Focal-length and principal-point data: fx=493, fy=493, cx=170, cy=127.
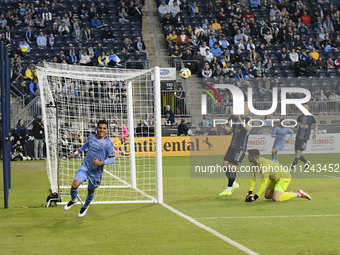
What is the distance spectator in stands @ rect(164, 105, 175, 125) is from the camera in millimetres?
24484

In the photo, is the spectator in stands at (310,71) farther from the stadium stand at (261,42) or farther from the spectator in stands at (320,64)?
the spectator in stands at (320,64)

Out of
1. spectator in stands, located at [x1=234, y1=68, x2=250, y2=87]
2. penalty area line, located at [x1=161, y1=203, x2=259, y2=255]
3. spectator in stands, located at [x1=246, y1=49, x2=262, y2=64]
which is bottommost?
penalty area line, located at [x1=161, y1=203, x2=259, y2=255]

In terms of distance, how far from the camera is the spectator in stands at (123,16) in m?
30.2

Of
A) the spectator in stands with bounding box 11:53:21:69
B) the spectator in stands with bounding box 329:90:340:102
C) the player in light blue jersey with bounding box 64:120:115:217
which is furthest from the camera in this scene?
the spectator in stands with bounding box 11:53:21:69

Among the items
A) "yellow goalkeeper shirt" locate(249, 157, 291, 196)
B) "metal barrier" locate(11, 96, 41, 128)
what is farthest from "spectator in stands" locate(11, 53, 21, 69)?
"yellow goalkeeper shirt" locate(249, 157, 291, 196)

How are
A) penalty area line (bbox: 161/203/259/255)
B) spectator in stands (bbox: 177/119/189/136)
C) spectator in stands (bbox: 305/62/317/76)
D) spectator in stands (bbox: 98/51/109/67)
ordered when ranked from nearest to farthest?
penalty area line (bbox: 161/203/259/255) → spectator in stands (bbox: 177/119/189/136) → spectator in stands (bbox: 98/51/109/67) → spectator in stands (bbox: 305/62/317/76)

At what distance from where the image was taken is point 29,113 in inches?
945

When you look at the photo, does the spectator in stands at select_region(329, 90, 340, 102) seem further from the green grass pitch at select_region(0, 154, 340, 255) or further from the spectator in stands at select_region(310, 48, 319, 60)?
the green grass pitch at select_region(0, 154, 340, 255)

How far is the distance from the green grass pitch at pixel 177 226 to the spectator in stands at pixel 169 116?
39.5ft

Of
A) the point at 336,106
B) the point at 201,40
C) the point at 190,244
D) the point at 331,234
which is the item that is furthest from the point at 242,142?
the point at 201,40

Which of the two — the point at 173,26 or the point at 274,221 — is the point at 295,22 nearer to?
the point at 173,26

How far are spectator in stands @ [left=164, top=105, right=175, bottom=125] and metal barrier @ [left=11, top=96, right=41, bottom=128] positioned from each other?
6.21 meters

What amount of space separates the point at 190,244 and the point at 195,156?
54.2ft

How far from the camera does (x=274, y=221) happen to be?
8328 mm
